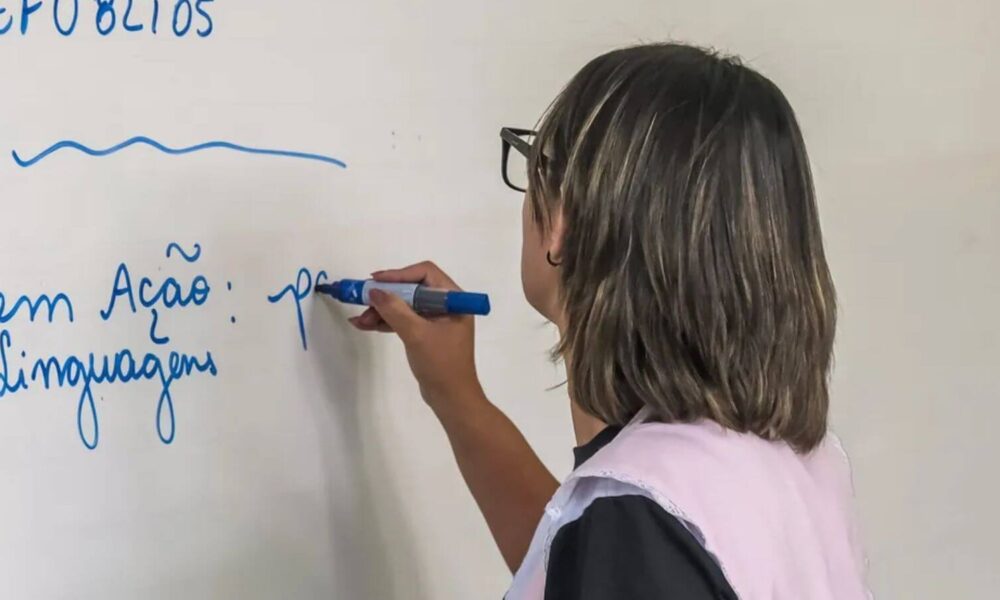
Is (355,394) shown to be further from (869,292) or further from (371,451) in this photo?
(869,292)

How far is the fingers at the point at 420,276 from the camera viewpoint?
0.72 meters

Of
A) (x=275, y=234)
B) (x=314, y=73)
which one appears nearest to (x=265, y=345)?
(x=275, y=234)

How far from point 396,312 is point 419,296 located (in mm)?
18

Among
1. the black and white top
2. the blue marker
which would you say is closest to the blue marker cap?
the blue marker

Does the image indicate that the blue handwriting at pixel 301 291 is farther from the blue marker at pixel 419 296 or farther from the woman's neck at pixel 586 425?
the woman's neck at pixel 586 425

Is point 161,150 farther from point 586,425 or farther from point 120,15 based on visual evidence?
point 586,425

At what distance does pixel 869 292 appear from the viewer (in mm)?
1040

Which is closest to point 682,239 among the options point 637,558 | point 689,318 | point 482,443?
point 689,318

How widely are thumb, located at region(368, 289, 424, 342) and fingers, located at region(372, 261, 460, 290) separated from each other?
2cm

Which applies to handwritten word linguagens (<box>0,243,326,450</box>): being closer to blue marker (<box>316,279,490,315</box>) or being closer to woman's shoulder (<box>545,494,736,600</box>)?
blue marker (<box>316,279,490,315</box>)

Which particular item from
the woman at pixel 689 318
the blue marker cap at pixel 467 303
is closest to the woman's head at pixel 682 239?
the woman at pixel 689 318

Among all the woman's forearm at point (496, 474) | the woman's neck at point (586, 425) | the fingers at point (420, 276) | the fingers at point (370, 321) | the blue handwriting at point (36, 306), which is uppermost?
the fingers at point (420, 276)

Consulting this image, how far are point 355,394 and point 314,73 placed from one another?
212 millimetres

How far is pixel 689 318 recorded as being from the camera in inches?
21.5
